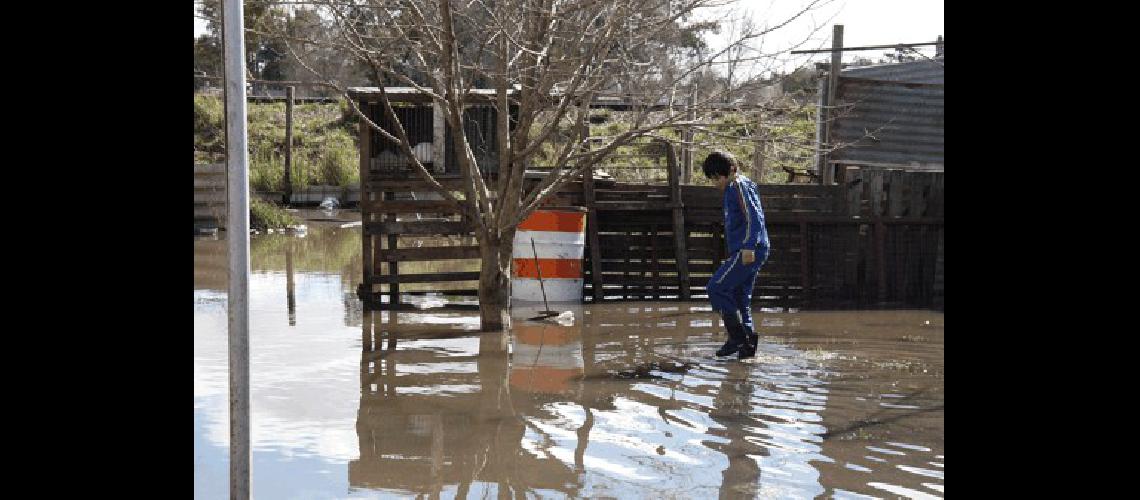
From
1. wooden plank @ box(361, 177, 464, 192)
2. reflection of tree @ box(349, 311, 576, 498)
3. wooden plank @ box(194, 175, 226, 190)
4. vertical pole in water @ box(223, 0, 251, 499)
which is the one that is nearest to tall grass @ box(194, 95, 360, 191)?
wooden plank @ box(194, 175, 226, 190)

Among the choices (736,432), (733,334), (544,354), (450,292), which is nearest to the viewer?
(736,432)

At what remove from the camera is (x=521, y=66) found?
11.7m

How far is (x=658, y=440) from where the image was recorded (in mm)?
7148

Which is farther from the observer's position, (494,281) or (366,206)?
(366,206)

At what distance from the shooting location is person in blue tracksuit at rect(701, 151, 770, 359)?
1002 cm

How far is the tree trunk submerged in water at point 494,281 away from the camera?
37.9ft

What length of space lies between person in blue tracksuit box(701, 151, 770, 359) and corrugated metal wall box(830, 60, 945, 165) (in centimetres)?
1197

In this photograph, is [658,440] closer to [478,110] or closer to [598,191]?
[598,191]

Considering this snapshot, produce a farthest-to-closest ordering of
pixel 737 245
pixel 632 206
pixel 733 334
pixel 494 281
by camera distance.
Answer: pixel 632 206, pixel 494 281, pixel 733 334, pixel 737 245

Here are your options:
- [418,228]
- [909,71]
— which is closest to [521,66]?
[418,228]

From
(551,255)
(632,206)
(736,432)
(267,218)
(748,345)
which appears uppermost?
(632,206)

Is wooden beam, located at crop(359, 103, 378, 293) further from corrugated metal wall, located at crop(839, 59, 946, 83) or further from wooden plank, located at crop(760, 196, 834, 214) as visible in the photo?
corrugated metal wall, located at crop(839, 59, 946, 83)

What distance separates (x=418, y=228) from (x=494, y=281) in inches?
109

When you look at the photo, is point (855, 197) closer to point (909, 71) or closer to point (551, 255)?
point (551, 255)
